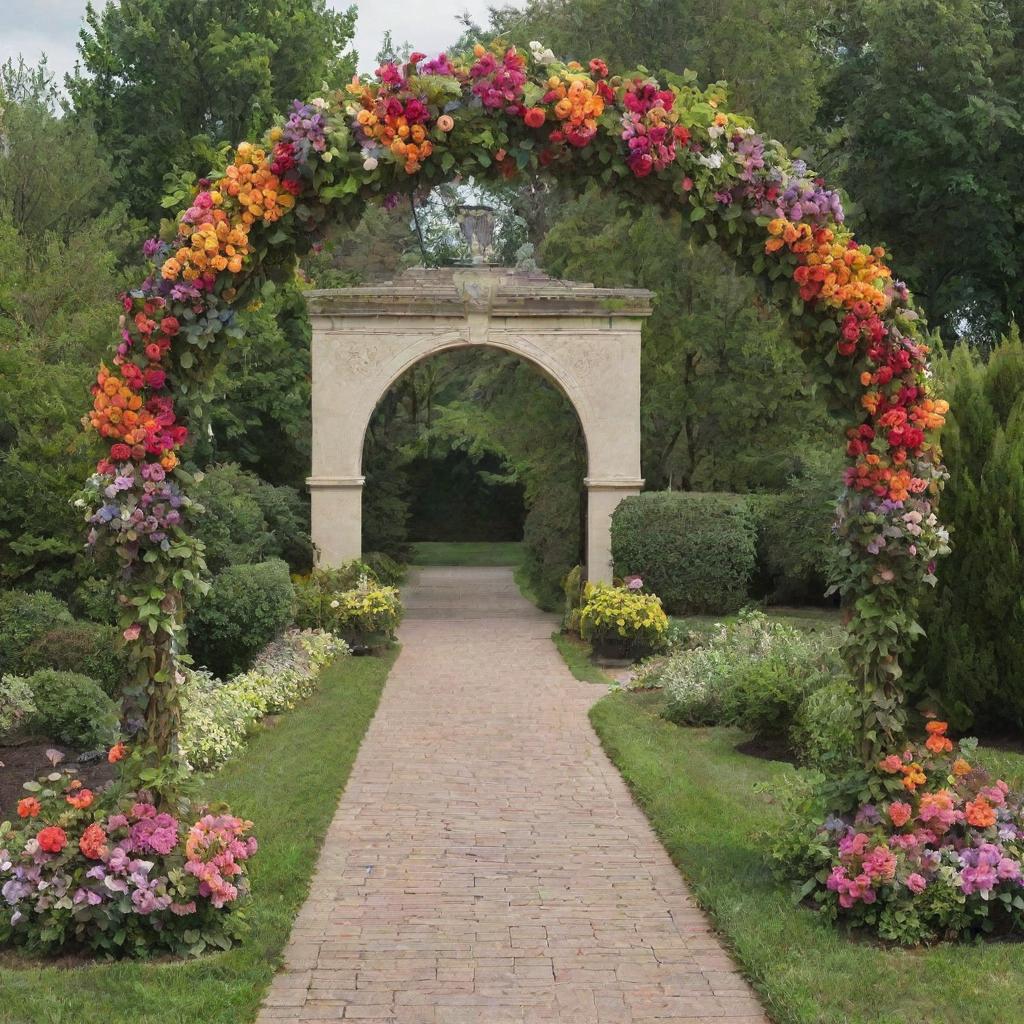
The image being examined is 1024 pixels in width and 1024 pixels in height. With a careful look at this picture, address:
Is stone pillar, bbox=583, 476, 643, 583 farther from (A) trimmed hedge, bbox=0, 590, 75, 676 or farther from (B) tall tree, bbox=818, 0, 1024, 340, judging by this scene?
(A) trimmed hedge, bbox=0, 590, 75, 676

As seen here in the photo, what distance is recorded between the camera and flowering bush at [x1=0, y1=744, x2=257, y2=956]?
16.5ft

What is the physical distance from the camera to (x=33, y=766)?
317 inches

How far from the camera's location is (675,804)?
7559mm

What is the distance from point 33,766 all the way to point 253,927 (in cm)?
332

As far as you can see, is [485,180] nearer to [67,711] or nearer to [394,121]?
[394,121]

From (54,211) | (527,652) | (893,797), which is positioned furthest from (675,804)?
(54,211)

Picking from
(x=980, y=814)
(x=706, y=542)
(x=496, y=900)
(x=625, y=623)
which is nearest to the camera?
(x=980, y=814)

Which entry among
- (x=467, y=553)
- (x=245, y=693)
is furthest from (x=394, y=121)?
(x=467, y=553)

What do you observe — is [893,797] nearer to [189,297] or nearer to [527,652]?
[189,297]

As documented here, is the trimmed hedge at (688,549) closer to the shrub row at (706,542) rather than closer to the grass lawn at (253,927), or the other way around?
the shrub row at (706,542)

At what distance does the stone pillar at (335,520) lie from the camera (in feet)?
57.3

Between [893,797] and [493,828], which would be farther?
[493,828]

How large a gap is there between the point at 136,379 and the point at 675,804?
4.10m

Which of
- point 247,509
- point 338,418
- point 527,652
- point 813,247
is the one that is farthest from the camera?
point 338,418
